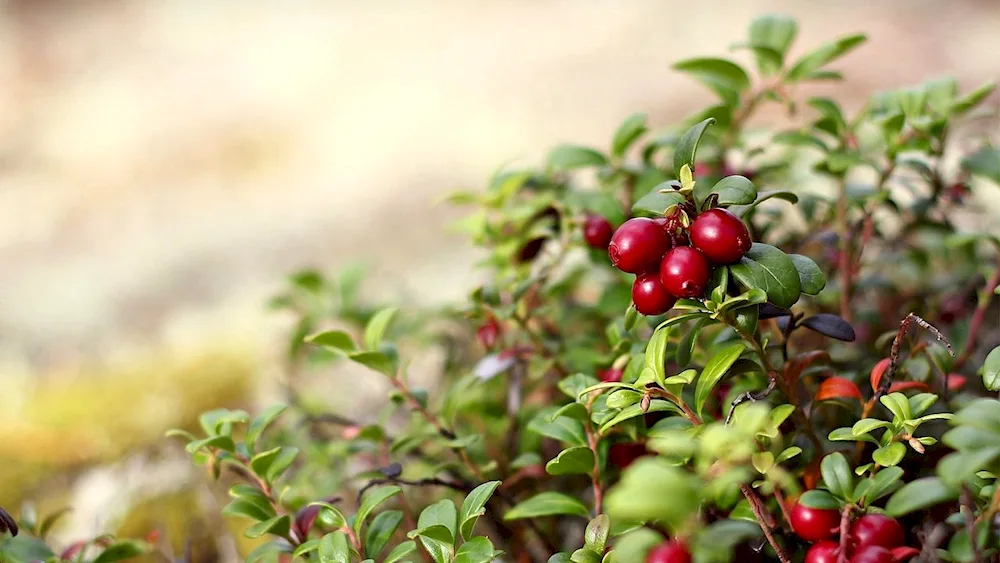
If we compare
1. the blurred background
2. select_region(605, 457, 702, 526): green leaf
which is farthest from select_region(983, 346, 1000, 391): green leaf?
the blurred background

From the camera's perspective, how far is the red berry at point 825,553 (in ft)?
1.83

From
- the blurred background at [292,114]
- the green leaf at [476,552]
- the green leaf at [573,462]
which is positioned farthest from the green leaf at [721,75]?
the blurred background at [292,114]

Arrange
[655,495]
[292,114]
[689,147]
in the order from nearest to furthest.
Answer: [655,495] → [689,147] → [292,114]

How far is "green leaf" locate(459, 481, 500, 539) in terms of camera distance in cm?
64

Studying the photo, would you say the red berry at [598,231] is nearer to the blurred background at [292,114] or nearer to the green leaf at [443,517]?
the green leaf at [443,517]

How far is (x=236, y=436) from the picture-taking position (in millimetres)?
1467

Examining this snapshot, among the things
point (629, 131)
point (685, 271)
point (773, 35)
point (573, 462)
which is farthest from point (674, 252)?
point (773, 35)

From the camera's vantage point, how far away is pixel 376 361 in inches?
31.0

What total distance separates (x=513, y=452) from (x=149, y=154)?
10.5 ft

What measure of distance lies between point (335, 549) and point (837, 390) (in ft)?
1.45

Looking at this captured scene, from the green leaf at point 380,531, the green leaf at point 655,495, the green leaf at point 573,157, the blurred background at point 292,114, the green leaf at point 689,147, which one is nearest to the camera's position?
the green leaf at point 655,495

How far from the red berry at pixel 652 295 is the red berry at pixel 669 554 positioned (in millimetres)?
181

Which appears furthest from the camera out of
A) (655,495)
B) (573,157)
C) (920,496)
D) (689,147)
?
(573,157)

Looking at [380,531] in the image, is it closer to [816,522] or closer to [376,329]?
[376,329]
